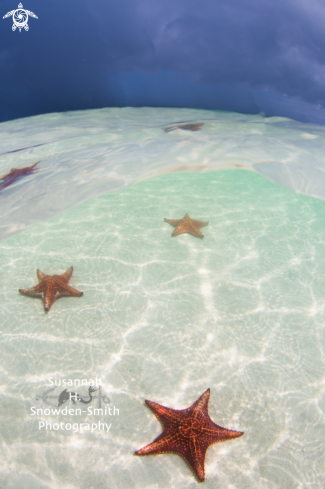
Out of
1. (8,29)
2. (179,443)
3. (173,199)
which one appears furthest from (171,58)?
(179,443)

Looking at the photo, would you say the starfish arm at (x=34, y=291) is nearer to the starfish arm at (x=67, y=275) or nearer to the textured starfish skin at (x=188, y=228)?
the starfish arm at (x=67, y=275)

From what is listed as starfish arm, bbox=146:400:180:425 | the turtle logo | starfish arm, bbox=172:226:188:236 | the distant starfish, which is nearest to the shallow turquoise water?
starfish arm, bbox=172:226:188:236

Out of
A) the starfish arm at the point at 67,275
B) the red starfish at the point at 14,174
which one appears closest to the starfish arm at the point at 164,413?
the starfish arm at the point at 67,275

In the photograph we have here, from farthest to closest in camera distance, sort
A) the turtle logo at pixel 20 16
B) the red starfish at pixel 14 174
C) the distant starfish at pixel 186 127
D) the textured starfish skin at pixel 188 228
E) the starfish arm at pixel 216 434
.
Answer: the turtle logo at pixel 20 16 < the distant starfish at pixel 186 127 < the red starfish at pixel 14 174 < the textured starfish skin at pixel 188 228 < the starfish arm at pixel 216 434

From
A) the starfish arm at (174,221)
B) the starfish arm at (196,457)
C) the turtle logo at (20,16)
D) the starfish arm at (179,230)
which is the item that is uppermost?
the turtle logo at (20,16)

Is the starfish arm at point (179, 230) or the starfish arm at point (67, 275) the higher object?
the starfish arm at point (179, 230)

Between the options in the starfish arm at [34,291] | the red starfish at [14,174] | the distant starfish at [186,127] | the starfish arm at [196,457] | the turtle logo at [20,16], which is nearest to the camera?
the starfish arm at [196,457]

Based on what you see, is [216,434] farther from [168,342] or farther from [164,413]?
[168,342]

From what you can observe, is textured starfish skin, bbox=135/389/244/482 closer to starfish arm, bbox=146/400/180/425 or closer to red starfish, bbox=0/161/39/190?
starfish arm, bbox=146/400/180/425

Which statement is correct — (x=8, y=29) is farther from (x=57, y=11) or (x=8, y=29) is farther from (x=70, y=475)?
(x=70, y=475)
